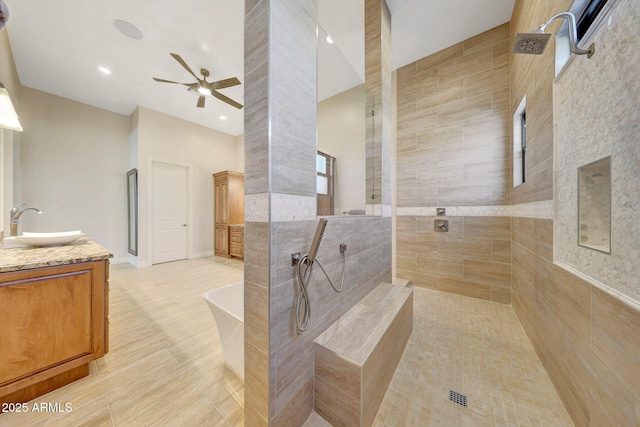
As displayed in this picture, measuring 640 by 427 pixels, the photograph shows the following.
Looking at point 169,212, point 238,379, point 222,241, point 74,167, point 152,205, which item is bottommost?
point 238,379

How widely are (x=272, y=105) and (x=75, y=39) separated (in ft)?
12.4

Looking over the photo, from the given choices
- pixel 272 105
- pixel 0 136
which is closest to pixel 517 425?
pixel 272 105

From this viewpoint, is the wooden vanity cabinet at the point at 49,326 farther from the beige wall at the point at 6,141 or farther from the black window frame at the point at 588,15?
the black window frame at the point at 588,15

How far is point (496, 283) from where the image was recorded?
2.56 meters

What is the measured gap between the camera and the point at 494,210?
8.39 feet

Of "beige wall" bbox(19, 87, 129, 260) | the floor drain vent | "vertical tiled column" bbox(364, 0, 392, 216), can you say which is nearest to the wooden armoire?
"beige wall" bbox(19, 87, 129, 260)

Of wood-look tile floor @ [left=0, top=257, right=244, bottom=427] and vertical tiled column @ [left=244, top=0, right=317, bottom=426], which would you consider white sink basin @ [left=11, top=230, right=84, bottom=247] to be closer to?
wood-look tile floor @ [left=0, top=257, right=244, bottom=427]

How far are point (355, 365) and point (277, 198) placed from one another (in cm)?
91

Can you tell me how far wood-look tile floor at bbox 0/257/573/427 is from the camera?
1159 millimetres

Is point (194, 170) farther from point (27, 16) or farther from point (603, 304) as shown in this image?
point (603, 304)

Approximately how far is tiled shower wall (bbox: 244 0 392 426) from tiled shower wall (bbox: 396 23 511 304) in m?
2.37

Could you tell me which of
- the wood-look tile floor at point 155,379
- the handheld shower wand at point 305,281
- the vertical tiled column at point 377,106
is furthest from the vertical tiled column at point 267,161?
the vertical tiled column at point 377,106

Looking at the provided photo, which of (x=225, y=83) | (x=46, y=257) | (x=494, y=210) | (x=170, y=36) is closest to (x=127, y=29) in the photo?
(x=170, y=36)

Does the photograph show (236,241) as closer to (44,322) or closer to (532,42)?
(44,322)
